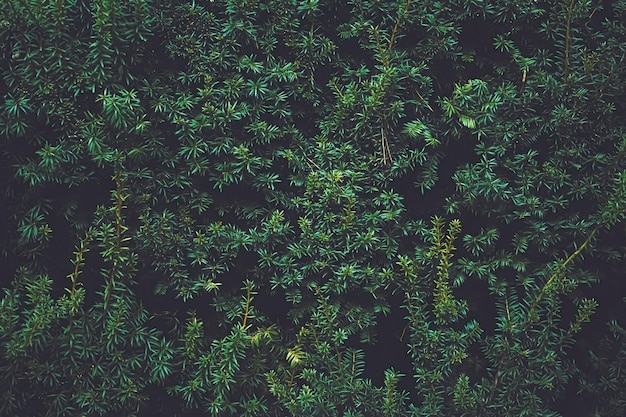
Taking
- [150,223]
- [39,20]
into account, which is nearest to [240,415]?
[150,223]

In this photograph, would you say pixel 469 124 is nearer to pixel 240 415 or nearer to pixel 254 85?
pixel 254 85

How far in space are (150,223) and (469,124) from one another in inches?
54.5

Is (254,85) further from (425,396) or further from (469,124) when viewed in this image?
(425,396)

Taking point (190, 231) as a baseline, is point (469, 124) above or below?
above

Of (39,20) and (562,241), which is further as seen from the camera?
(562,241)

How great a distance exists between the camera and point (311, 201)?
3088mm

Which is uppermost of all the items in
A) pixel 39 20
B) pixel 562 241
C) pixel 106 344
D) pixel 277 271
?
pixel 39 20

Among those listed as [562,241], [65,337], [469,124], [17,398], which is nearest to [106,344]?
[65,337]

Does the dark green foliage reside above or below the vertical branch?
below

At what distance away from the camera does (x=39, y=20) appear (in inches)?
114

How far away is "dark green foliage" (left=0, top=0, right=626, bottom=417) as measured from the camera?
3010 millimetres

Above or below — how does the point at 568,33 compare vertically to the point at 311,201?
above

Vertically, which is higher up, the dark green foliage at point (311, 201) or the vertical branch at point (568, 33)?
the vertical branch at point (568, 33)

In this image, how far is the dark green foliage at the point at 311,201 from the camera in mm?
3010
